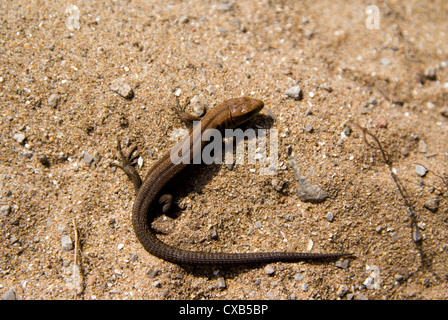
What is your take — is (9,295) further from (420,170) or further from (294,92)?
(420,170)

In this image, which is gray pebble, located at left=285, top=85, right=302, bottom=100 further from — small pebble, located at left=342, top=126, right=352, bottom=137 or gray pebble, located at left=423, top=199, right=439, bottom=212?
gray pebble, located at left=423, top=199, right=439, bottom=212

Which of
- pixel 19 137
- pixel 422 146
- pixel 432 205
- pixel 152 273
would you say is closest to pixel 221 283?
pixel 152 273

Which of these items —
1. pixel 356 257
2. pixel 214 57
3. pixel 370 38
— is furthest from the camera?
pixel 370 38

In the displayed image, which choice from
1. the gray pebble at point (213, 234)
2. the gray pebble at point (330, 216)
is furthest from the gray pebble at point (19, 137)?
the gray pebble at point (330, 216)

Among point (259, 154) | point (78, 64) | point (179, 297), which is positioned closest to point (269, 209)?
point (259, 154)

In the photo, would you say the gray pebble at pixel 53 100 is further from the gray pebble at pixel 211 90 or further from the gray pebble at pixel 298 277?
the gray pebble at pixel 298 277

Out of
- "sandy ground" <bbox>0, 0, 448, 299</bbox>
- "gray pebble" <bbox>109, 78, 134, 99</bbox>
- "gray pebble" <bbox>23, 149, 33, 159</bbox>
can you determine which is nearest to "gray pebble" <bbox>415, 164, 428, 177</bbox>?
"sandy ground" <bbox>0, 0, 448, 299</bbox>
